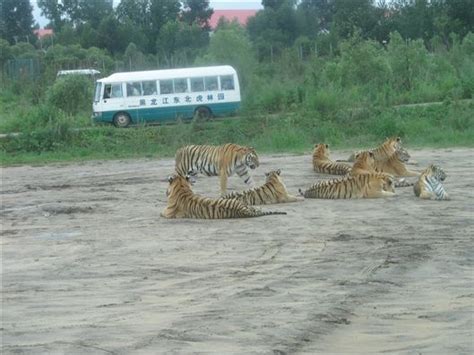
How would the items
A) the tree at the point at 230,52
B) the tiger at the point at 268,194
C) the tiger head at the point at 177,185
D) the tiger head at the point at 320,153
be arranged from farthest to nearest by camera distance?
the tree at the point at 230,52, the tiger head at the point at 320,153, the tiger at the point at 268,194, the tiger head at the point at 177,185

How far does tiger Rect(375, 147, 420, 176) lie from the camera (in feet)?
55.0

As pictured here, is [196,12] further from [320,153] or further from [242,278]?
[242,278]

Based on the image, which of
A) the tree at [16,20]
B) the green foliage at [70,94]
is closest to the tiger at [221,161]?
the green foliage at [70,94]

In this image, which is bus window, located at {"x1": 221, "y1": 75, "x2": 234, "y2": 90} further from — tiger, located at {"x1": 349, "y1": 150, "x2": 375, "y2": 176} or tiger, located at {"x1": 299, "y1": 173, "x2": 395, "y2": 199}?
tiger, located at {"x1": 299, "y1": 173, "x2": 395, "y2": 199}

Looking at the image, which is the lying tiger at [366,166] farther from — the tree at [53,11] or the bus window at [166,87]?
the tree at [53,11]

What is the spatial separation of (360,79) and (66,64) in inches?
620

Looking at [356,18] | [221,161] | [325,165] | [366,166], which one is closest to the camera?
[366,166]

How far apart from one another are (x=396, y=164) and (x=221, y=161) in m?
3.16

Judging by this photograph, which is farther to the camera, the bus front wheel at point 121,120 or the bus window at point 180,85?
the bus window at point 180,85

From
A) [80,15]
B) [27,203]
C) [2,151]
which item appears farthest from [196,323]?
[80,15]

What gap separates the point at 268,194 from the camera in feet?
45.5

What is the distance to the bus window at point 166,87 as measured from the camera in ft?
104

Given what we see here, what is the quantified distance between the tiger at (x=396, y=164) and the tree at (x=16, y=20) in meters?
52.1

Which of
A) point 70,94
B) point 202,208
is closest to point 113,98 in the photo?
point 70,94
